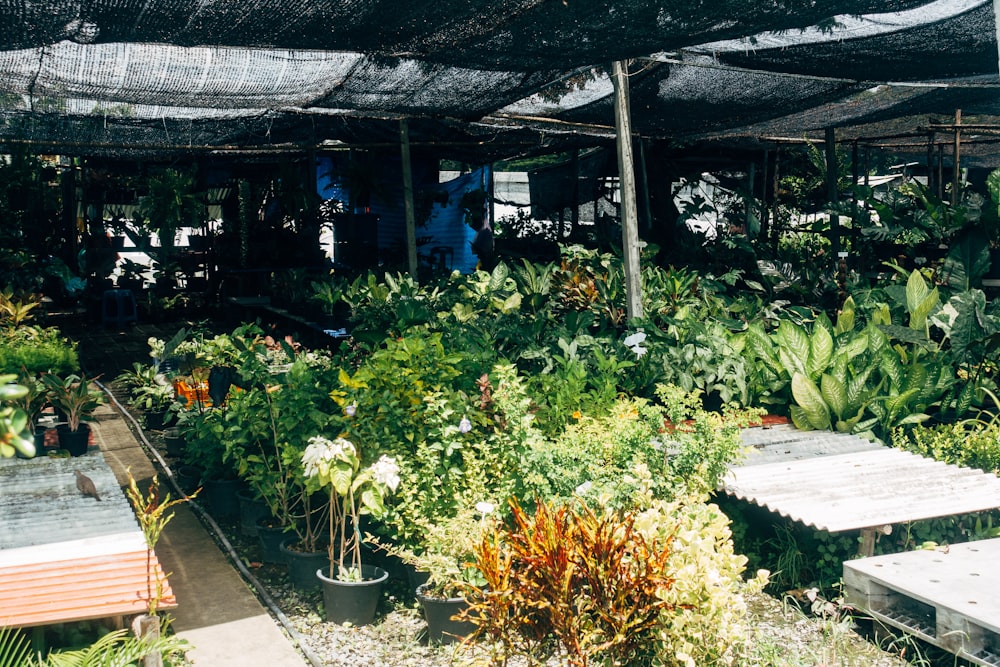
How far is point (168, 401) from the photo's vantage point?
26.0 feet

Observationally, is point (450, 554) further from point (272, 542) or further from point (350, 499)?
point (272, 542)

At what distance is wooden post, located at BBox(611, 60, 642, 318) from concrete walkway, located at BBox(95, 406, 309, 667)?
3.64 meters

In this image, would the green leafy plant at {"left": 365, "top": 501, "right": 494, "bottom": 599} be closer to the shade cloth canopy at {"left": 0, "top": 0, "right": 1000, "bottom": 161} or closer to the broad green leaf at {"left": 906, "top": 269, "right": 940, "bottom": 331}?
the shade cloth canopy at {"left": 0, "top": 0, "right": 1000, "bottom": 161}

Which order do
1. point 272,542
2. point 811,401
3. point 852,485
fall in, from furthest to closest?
point 811,401
point 272,542
point 852,485

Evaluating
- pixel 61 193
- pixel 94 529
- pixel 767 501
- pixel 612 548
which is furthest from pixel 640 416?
pixel 61 193

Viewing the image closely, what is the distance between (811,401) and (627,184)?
222cm

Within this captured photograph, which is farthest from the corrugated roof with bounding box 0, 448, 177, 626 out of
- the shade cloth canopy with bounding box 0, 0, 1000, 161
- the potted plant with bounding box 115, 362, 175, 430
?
the potted plant with bounding box 115, 362, 175, 430

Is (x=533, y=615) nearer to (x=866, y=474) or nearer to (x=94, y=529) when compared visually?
(x=94, y=529)

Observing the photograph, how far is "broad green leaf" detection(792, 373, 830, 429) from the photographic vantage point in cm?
598

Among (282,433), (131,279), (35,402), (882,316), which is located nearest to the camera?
(282,433)

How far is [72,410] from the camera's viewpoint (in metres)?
6.14

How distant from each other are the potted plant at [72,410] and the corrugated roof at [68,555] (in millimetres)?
838

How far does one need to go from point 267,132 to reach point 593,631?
8.50 metres

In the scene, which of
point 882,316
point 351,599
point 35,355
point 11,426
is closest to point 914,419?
point 882,316
